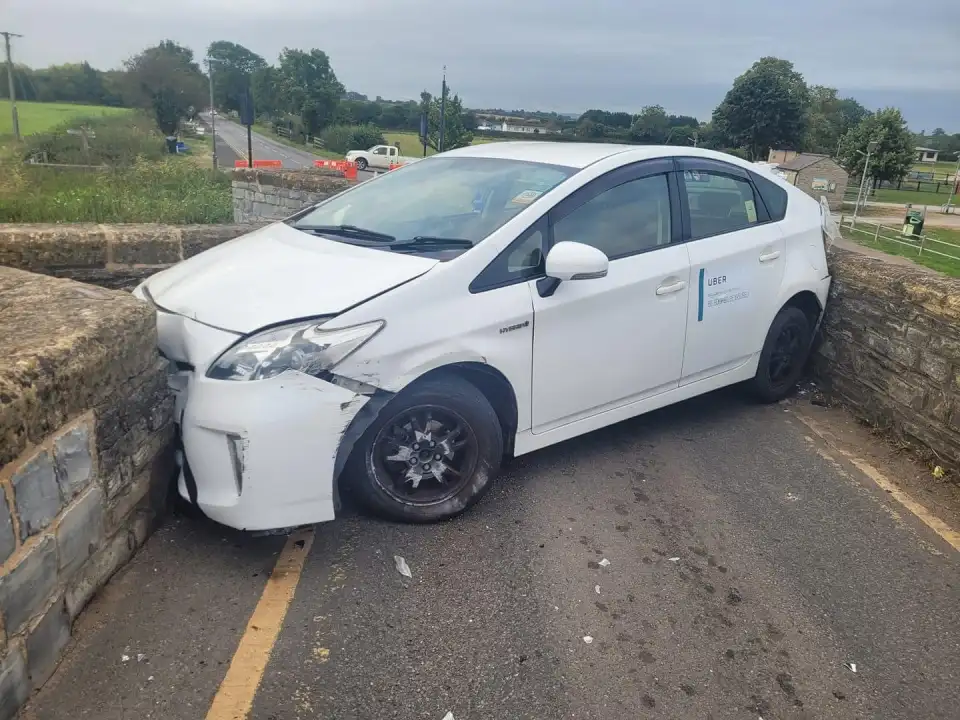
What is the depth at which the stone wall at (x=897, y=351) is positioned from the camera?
4.30 metres

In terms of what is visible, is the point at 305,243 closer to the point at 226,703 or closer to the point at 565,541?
the point at 565,541

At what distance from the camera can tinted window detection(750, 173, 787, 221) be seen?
190 inches

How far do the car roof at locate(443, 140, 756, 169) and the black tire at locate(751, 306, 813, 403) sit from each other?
1045 millimetres

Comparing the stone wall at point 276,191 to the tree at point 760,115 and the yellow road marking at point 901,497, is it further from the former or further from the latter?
the tree at point 760,115

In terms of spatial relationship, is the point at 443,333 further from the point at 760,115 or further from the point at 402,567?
the point at 760,115

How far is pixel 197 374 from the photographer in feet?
9.68

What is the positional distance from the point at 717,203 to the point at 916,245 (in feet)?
113

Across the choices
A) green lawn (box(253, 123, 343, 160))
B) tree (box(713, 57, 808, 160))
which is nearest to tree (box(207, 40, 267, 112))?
green lawn (box(253, 123, 343, 160))

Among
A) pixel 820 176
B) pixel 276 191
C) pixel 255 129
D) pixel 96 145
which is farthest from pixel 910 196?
pixel 276 191

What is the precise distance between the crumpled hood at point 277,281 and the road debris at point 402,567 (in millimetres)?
1066

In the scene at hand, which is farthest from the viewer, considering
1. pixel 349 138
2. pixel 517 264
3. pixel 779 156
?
pixel 349 138

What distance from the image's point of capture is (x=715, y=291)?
4340 millimetres

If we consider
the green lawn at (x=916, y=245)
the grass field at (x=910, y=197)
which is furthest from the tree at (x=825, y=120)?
the green lawn at (x=916, y=245)

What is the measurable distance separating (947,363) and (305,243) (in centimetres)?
365
